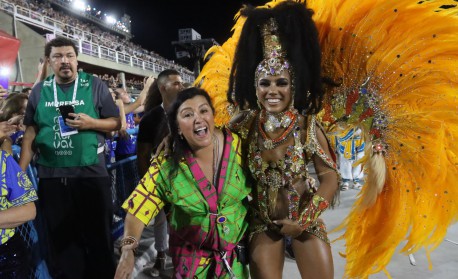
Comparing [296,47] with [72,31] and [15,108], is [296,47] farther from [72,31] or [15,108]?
[72,31]

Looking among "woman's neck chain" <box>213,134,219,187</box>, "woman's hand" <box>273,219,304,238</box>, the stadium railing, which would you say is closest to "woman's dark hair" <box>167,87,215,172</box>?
"woman's neck chain" <box>213,134,219,187</box>

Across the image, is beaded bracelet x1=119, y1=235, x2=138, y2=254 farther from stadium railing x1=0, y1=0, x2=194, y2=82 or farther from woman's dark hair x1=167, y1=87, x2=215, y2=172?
stadium railing x1=0, y1=0, x2=194, y2=82

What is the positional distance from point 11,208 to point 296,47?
1701 mm

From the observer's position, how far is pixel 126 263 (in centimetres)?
153

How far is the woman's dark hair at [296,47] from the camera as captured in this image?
1.98m

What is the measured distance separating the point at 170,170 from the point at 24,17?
1667 cm

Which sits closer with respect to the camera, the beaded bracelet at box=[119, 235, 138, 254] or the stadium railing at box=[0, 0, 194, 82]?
the beaded bracelet at box=[119, 235, 138, 254]

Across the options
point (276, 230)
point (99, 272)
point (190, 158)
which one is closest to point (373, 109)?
point (276, 230)

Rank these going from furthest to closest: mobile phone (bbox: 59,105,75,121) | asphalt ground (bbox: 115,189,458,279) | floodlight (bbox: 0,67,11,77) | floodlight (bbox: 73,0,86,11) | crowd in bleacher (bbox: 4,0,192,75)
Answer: floodlight (bbox: 73,0,86,11) → crowd in bleacher (bbox: 4,0,192,75) → asphalt ground (bbox: 115,189,458,279) → floodlight (bbox: 0,67,11,77) → mobile phone (bbox: 59,105,75,121)

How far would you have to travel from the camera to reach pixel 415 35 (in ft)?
6.33

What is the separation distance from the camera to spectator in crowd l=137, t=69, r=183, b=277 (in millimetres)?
3062

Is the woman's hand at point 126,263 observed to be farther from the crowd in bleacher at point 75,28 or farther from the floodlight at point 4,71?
the crowd in bleacher at point 75,28

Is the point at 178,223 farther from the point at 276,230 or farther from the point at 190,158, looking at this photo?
the point at 276,230

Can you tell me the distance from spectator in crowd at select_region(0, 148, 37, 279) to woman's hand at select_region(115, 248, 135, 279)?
2.14 feet
